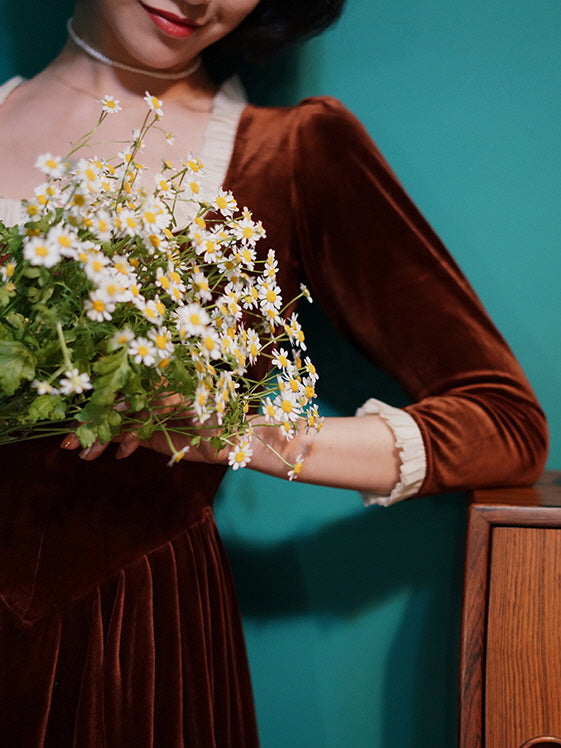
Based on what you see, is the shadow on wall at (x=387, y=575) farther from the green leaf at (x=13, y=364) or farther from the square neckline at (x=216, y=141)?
the green leaf at (x=13, y=364)

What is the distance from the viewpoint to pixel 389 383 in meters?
1.22

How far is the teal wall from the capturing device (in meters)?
1.19

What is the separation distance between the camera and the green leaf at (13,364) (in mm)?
563

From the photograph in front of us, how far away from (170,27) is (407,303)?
444mm

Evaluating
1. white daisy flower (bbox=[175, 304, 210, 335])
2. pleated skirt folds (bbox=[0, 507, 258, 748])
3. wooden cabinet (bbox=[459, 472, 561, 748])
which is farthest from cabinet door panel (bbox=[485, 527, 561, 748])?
white daisy flower (bbox=[175, 304, 210, 335])

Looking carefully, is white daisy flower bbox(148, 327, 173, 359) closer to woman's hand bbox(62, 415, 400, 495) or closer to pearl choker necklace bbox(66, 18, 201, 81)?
woman's hand bbox(62, 415, 400, 495)

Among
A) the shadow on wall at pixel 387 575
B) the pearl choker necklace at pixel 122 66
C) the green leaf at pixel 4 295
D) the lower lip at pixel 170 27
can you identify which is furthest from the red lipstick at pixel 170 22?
the green leaf at pixel 4 295

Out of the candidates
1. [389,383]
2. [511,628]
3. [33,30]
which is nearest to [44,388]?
[511,628]

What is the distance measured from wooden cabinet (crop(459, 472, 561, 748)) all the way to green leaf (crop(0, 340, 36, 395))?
51cm

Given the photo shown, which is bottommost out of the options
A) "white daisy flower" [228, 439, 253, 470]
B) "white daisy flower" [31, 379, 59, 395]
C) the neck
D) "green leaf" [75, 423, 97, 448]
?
"white daisy flower" [228, 439, 253, 470]

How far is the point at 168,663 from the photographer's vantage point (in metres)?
0.90

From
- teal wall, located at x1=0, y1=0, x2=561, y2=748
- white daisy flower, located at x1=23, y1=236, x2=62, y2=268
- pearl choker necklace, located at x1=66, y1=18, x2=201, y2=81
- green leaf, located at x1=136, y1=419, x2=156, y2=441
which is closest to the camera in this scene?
white daisy flower, located at x1=23, y1=236, x2=62, y2=268

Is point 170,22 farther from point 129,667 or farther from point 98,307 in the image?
point 129,667

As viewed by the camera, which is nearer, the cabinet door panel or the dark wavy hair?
the cabinet door panel
